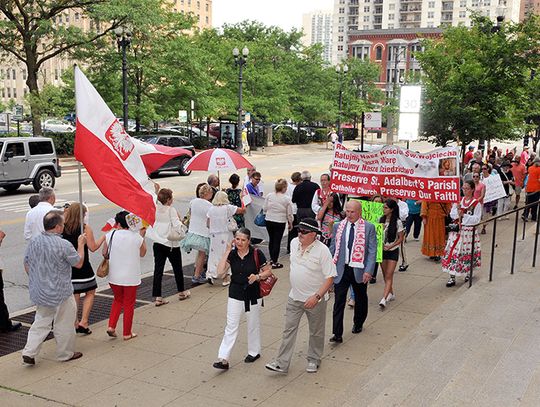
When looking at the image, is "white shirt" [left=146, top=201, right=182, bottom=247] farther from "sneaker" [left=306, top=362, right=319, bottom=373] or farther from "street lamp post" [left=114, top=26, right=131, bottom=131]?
"street lamp post" [left=114, top=26, right=131, bottom=131]

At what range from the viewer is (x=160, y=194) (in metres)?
9.51

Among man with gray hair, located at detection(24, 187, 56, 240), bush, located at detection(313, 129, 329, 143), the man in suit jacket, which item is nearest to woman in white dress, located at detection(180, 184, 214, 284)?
man with gray hair, located at detection(24, 187, 56, 240)

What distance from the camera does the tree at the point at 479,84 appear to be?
18.5 metres

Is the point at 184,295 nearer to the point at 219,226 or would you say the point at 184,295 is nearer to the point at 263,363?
the point at 219,226

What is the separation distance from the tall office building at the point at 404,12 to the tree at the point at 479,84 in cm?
12811

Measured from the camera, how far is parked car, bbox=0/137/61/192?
71.0ft

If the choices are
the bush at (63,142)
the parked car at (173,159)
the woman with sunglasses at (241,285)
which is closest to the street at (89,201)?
the parked car at (173,159)

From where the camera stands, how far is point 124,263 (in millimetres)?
7855

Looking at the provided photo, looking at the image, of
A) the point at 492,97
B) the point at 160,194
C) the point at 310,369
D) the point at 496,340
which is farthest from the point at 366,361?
the point at 492,97

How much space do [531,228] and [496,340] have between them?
9.40 meters

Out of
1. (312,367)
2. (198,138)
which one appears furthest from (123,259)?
(198,138)

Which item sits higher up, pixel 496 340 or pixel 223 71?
pixel 223 71

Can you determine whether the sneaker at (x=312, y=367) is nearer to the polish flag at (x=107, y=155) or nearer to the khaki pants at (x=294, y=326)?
the khaki pants at (x=294, y=326)

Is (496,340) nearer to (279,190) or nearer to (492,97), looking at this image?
(279,190)
